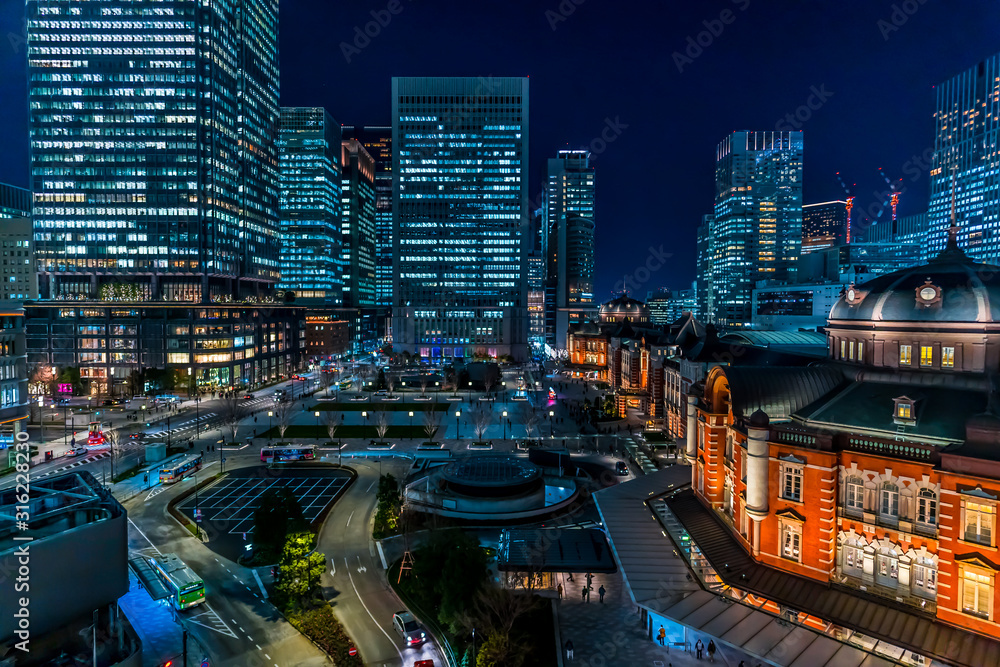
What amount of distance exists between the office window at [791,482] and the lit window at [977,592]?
7.17 meters

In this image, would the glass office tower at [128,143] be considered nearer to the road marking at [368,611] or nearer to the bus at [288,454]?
the bus at [288,454]

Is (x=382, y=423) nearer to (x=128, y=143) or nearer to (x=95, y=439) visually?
(x=95, y=439)

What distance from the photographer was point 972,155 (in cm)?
16425

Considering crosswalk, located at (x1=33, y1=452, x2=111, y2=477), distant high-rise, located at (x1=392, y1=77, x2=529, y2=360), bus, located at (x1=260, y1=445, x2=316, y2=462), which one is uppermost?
distant high-rise, located at (x1=392, y1=77, x2=529, y2=360)

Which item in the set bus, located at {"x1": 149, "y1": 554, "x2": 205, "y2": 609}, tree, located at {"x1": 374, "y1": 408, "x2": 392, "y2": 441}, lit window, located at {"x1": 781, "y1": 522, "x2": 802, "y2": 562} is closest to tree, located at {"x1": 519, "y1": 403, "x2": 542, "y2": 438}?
tree, located at {"x1": 374, "y1": 408, "x2": 392, "y2": 441}

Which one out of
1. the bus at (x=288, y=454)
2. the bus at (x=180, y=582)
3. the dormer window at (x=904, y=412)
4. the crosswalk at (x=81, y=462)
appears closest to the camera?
the dormer window at (x=904, y=412)

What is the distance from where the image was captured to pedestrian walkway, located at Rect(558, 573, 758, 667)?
89.9ft

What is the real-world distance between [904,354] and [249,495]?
52719 mm

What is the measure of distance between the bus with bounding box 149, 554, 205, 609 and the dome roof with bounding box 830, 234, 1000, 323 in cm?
4386

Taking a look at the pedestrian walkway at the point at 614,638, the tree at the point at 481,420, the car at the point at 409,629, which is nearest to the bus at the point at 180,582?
the car at the point at 409,629

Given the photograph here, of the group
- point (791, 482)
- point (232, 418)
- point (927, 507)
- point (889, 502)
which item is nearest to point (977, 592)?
point (927, 507)

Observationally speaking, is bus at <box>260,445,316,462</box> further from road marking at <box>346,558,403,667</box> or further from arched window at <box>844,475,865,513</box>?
arched window at <box>844,475,865,513</box>

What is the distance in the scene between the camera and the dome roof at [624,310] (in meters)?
144

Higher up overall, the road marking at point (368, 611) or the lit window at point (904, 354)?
the lit window at point (904, 354)
